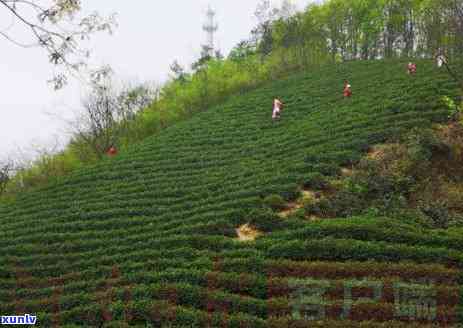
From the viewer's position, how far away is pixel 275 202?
13.1 m

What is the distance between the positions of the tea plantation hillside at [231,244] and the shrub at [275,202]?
1.20ft

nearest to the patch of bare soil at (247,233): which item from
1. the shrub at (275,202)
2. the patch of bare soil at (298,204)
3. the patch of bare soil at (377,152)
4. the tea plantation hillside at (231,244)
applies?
the tea plantation hillside at (231,244)

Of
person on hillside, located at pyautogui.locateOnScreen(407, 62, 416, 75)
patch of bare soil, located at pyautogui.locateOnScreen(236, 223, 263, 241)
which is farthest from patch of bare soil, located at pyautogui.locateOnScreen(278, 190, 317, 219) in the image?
person on hillside, located at pyautogui.locateOnScreen(407, 62, 416, 75)

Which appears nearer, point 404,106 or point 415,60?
point 404,106

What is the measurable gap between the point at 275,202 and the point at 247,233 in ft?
5.22

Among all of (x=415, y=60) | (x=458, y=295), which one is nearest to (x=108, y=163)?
(x=458, y=295)

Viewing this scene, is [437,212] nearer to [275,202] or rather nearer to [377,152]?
[377,152]

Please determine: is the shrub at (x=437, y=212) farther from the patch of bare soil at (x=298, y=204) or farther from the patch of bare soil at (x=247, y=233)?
the patch of bare soil at (x=247, y=233)

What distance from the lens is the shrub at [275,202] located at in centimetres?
1309

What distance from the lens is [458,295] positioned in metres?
8.10

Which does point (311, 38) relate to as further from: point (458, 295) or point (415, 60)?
point (458, 295)

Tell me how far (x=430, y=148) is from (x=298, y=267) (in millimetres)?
8030

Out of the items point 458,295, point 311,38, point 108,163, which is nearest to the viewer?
point 458,295

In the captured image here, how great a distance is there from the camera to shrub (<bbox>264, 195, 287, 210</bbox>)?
1309cm
